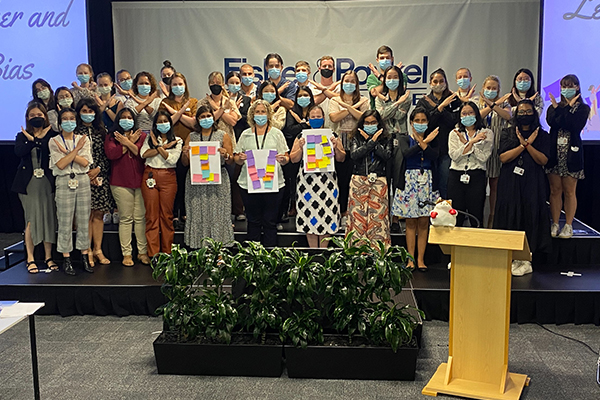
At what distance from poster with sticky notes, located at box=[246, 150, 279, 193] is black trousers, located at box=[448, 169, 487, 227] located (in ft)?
4.92

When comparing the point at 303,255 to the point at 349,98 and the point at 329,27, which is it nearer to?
the point at 349,98

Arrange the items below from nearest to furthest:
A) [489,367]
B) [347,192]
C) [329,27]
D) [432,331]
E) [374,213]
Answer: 1. [489,367]
2. [432,331]
3. [374,213]
4. [347,192]
5. [329,27]

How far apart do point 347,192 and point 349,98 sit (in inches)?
33.8

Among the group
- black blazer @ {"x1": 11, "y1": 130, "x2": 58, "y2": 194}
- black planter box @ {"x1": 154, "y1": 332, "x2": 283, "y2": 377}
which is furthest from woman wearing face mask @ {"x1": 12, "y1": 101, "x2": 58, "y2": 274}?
black planter box @ {"x1": 154, "y1": 332, "x2": 283, "y2": 377}

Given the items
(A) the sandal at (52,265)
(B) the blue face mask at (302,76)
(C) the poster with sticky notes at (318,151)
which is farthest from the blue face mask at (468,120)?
(A) the sandal at (52,265)

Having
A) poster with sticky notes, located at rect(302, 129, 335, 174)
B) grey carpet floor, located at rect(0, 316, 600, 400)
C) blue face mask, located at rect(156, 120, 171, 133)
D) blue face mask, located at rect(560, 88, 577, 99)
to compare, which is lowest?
grey carpet floor, located at rect(0, 316, 600, 400)

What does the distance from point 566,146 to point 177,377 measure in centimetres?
375

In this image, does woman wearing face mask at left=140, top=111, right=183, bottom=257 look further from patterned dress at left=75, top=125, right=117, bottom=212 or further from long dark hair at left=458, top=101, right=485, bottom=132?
long dark hair at left=458, top=101, right=485, bottom=132

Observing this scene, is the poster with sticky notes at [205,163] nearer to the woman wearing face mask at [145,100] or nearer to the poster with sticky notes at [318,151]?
the woman wearing face mask at [145,100]

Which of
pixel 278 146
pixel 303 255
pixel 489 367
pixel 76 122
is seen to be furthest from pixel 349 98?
pixel 489 367

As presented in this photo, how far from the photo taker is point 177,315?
430 cm

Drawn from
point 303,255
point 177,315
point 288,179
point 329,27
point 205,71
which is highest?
point 329,27

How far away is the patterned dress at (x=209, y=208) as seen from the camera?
5.73m

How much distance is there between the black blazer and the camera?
5.66 metres
